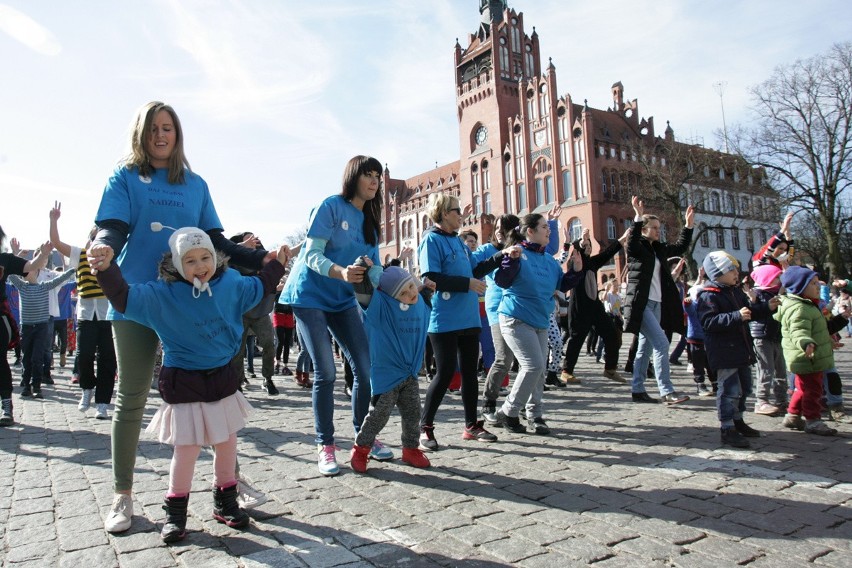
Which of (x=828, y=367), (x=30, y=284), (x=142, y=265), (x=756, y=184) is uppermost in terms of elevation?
(x=756, y=184)

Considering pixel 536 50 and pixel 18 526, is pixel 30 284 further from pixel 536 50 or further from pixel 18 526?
pixel 536 50

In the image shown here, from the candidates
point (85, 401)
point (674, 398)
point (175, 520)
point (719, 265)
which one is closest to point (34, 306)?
point (85, 401)

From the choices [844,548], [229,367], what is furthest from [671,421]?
[229,367]

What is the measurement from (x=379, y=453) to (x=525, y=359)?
1565 mm

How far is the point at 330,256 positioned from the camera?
14.3ft

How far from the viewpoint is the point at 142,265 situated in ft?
10.7

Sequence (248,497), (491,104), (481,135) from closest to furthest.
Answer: (248,497)
(491,104)
(481,135)

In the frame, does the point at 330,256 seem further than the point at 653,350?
No

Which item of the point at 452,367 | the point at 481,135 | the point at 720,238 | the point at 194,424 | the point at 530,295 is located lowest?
the point at 194,424

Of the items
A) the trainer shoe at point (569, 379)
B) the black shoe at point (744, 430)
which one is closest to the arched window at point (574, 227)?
the trainer shoe at point (569, 379)

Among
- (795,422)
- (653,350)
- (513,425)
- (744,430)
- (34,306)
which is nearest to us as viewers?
(744,430)

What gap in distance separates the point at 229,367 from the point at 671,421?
4.27 m

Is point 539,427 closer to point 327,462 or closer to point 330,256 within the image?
point 327,462

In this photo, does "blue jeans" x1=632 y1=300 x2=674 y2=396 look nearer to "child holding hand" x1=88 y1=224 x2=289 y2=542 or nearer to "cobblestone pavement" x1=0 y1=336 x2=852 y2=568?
"cobblestone pavement" x1=0 y1=336 x2=852 y2=568
